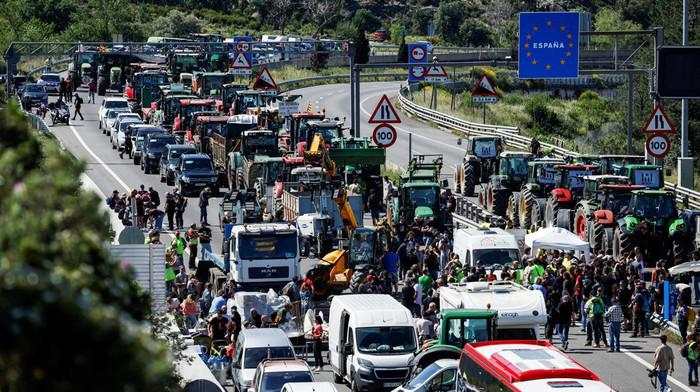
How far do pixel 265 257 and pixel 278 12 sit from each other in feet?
388

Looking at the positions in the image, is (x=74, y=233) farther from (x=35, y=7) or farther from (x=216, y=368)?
(x=35, y=7)

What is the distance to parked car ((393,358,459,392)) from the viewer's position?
22.5 meters

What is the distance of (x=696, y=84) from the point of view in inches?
1483

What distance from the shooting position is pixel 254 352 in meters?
25.7

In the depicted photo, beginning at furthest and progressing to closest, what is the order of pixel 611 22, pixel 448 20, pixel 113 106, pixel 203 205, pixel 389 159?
1. pixel 448 20
2. pixel 611 22
3. pixel 113 106
4. pixel 389 159
5. pixel 203 205

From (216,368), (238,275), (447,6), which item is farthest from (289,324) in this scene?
(447,6)

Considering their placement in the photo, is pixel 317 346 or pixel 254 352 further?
pixel 317 346

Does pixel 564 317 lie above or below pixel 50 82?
below

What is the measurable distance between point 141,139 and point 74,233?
5236 centimetres

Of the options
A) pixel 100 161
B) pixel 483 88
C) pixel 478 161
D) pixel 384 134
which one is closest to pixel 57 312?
pixel 384 134

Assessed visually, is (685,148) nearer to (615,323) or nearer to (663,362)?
(615,323)

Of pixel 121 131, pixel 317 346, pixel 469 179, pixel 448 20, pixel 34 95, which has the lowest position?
pixel 317 346

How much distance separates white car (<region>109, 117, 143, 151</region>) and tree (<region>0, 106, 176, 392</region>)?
55681 mm

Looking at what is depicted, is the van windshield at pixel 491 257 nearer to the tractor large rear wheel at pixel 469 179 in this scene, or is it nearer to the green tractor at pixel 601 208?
the green tractor at pixel 601 208
